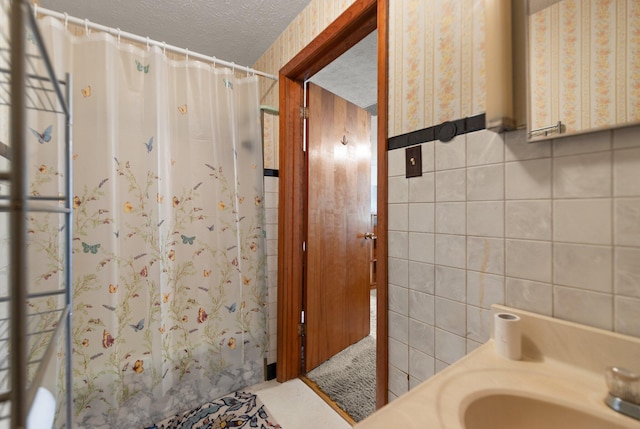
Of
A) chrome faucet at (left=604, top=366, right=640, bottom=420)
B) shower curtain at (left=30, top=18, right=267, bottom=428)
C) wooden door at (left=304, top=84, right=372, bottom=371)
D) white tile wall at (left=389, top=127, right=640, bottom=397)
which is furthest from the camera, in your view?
wooden door at (left=304, top=84, right=372, bottom=371)

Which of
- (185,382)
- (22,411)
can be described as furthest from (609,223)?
(185,382)

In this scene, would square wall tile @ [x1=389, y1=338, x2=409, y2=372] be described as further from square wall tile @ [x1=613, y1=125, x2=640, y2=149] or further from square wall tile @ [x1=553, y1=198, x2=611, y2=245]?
square wall tile @ [x1=613, y1=125, x2=640, y2=149]

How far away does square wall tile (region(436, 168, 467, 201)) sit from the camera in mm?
877

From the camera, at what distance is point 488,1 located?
749 millimetres

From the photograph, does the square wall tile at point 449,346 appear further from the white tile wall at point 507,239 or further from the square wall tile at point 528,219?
the square wall tile at point 528,219

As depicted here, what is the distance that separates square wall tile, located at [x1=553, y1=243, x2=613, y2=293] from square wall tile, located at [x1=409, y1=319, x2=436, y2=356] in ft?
1.35

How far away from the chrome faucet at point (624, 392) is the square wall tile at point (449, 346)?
356 millimetres

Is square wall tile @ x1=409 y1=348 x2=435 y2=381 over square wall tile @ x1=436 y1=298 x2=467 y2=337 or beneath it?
beneath

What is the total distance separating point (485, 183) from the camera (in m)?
0.82

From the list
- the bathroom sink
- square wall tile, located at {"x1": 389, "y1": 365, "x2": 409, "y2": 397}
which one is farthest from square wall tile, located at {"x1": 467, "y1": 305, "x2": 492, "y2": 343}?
square wall tile, located at {"x1": 389, "y1": 365, "x2": 409, "y2": 397}

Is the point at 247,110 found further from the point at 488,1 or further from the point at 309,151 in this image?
the point at 488,1

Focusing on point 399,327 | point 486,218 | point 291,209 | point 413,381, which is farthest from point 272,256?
point 486,218

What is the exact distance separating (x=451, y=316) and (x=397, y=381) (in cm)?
38

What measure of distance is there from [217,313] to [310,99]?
144 centimetres
